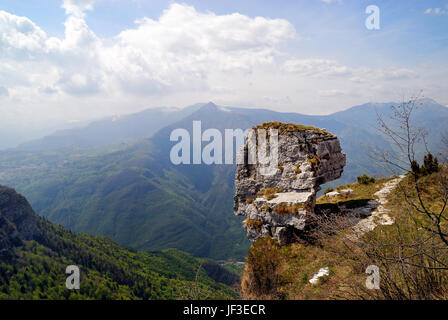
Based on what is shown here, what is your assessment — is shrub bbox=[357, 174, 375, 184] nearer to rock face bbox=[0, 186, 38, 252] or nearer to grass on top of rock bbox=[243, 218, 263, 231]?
grass on top of rock bbox=[243, 218, 263, 231]

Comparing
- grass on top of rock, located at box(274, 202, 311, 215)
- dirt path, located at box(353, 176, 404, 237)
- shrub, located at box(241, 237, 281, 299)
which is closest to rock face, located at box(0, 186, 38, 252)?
shrub, located at box(241, 237, 281, 299)

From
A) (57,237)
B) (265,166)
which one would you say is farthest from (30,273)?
(265,166)

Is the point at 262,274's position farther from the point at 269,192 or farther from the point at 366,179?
the point at 366,179

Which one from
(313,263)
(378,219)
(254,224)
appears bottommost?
(313,263)

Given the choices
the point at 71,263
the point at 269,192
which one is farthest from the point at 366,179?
the point at 71,263

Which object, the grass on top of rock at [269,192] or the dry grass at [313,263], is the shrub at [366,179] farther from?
the grass on top of rock at [269,192]

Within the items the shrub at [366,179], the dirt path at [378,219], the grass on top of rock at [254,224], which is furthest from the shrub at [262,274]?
the shrub at [366,179]
